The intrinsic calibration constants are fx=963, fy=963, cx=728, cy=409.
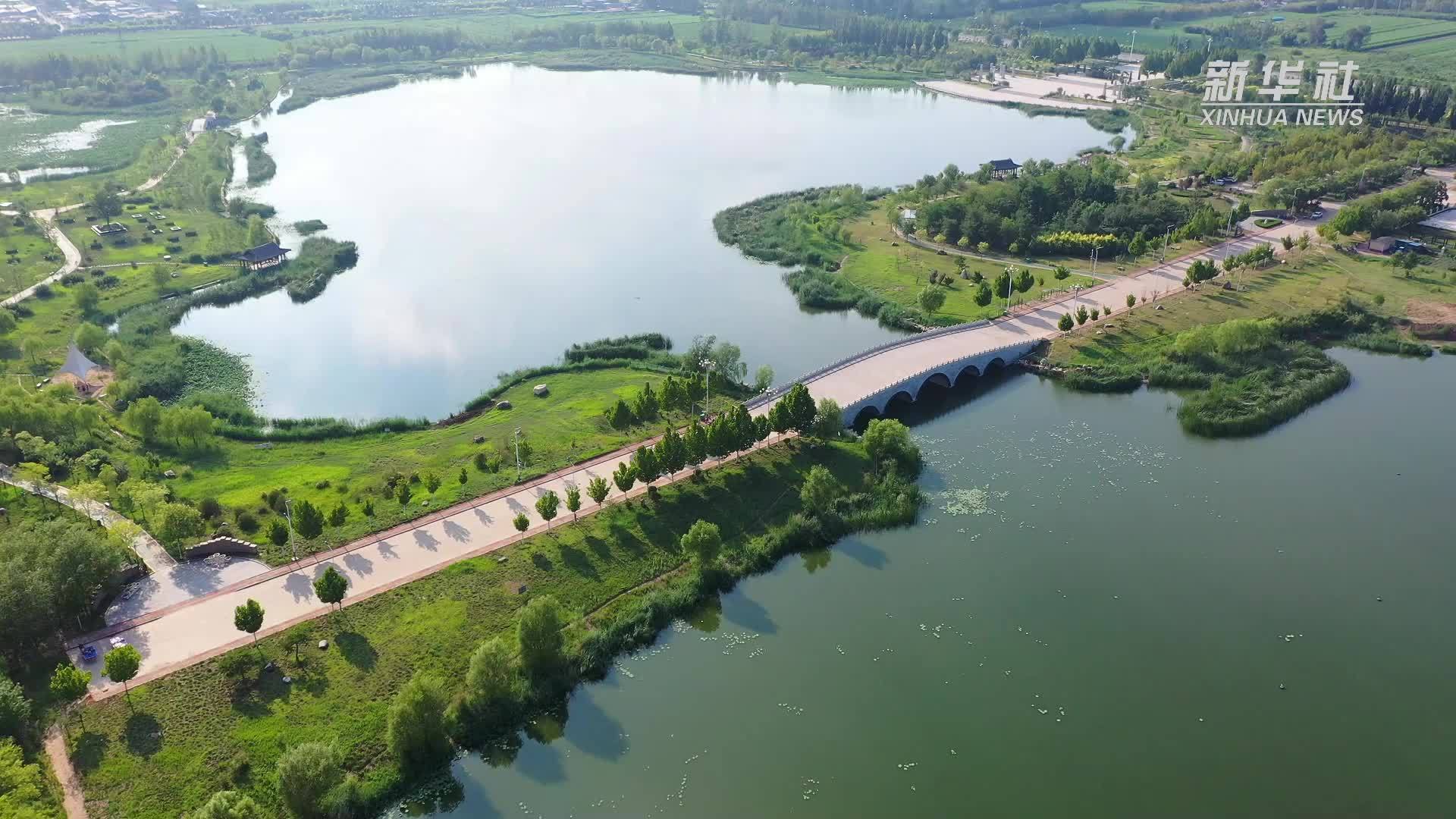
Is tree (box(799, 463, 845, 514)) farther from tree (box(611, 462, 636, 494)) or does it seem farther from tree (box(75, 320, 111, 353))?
tree (box(75, 320, 111, 353))

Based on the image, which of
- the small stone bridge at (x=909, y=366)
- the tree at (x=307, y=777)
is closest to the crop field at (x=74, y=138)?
the small stone bridge at (x=909, y=366)

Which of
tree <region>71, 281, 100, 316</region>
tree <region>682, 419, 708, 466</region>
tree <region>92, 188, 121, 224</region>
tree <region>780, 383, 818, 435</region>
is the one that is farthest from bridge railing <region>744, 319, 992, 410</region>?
tree <region>92, 188, 121, 224</region>

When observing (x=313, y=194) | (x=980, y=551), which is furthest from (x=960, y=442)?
(x=313, y=194)

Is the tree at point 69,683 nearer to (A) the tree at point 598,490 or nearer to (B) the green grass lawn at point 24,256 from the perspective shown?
(A) the tree at point 598,490

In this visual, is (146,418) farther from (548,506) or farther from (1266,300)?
(1266,300)

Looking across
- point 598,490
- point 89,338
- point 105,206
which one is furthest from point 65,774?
point 105,206
